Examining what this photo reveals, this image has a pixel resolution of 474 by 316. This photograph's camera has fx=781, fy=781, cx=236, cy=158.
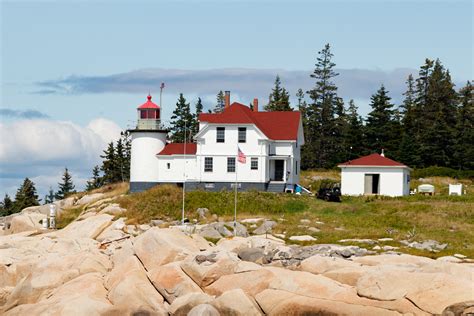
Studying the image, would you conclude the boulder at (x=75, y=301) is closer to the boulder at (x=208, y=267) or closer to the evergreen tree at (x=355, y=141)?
the boulder at (x=208, y=267)

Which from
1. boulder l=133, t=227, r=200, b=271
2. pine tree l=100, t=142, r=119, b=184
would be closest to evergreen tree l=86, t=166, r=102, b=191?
pine tree l=100, t=142, r=119, b=184

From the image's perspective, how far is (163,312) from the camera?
24.1 m

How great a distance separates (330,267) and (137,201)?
76.5 ft

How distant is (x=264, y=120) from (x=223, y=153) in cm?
469

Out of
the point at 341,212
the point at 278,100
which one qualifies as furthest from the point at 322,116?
the point at 341,212

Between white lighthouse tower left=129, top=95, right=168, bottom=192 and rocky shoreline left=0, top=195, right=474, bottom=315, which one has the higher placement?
white lighthouse tower left=129, top=95, right=168, bottom=192

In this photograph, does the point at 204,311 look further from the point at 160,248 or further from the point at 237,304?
the point at 160,248

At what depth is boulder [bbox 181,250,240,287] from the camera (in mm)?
25625

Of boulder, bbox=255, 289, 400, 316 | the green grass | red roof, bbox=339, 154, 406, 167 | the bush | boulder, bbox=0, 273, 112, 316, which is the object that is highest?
red roof, bbox=339, 154, 406, 167

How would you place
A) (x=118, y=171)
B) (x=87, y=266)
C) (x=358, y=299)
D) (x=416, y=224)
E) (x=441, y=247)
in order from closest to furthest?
1. (x=358, y=299)
2. (x=87, y=266)
3. (x=441, y=247)
4. (x=416, y=224)
5. (x=118, y=171)

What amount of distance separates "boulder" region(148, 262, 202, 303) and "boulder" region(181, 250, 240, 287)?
0.21m

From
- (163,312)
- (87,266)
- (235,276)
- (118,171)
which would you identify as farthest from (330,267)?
(118,171)

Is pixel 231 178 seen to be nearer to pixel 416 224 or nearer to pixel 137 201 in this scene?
pixel 137 201

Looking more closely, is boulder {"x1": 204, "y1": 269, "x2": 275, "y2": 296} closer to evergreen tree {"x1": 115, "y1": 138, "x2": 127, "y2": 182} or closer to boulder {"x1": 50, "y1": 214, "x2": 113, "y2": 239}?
boulder {"x1": 50, "y1": 214, "x2": 113, "y2": 239}
